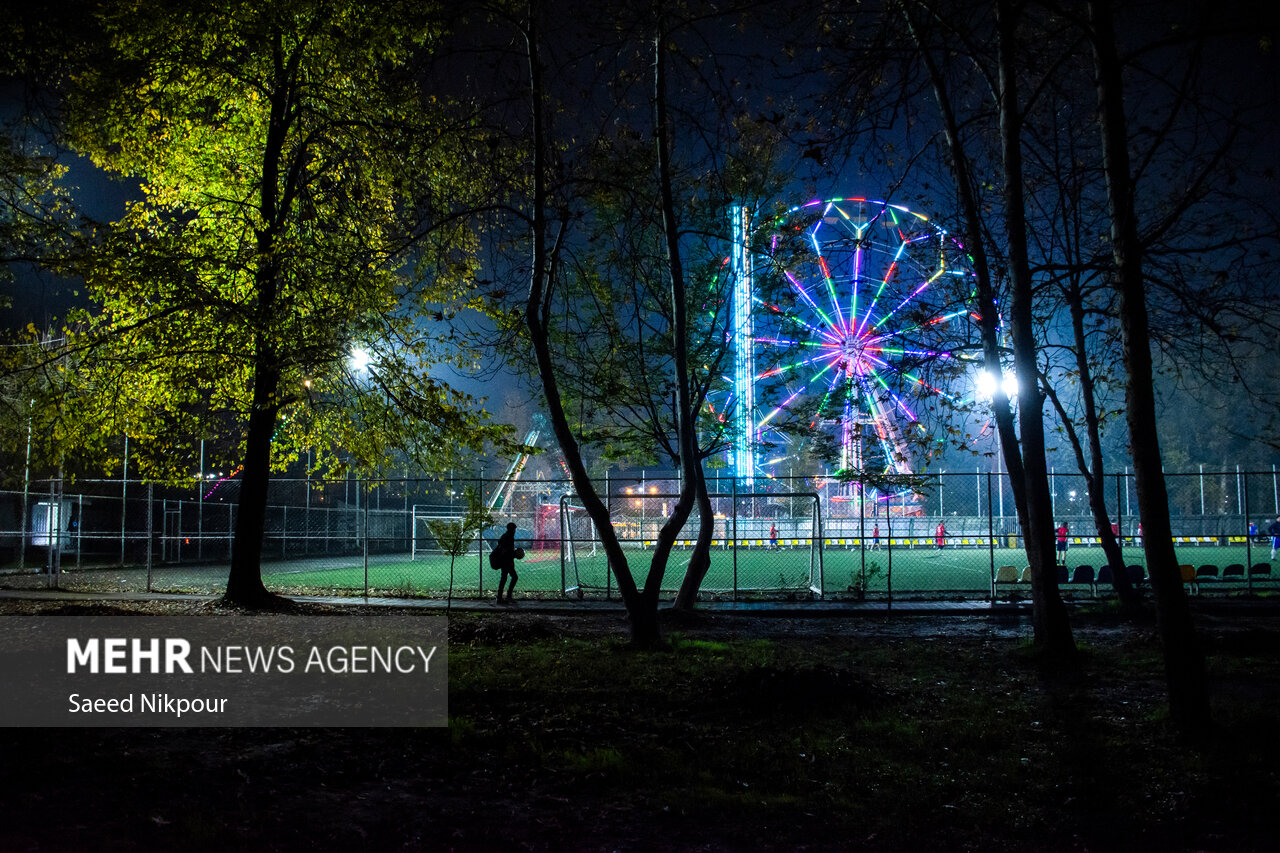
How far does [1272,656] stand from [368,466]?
12603 millimetres

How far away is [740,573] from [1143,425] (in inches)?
792

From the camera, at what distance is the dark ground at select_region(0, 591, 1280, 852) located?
4.30 metres

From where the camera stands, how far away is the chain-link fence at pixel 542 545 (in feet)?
59.1

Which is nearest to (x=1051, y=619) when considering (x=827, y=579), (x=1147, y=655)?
(x=1147, y=655)

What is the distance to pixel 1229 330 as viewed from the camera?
8.66 metres

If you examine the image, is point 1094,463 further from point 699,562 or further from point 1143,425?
point 1143,425

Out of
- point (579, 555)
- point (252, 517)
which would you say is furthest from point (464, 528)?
point (579, 555)

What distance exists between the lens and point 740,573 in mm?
25906

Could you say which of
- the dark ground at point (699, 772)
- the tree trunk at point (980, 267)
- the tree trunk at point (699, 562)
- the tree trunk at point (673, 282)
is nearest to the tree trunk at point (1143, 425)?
the dark ground at point (699, 772)

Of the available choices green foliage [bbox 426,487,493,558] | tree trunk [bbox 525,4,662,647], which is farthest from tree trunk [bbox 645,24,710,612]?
green foliage [bbox 426,487,493,558]

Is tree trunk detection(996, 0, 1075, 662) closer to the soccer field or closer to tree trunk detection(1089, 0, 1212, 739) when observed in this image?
tree trunk detection(1089, 0, 1212, 739)

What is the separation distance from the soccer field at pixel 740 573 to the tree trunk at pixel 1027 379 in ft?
19.0

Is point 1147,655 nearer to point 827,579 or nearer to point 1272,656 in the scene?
point 1272,656

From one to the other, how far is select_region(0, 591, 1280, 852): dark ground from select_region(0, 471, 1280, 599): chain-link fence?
24.0 feet
